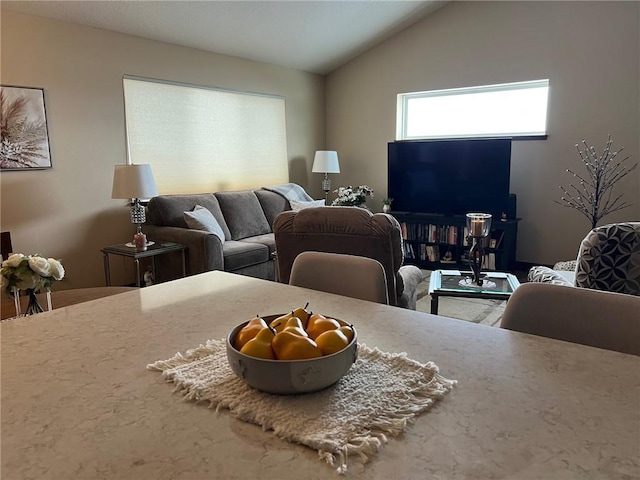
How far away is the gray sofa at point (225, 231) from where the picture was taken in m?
4.04

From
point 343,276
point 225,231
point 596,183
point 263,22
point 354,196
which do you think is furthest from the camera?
point 354,196

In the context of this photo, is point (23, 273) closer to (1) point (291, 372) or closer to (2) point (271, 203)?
(1) point (291, 372)

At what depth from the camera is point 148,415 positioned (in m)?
0.76

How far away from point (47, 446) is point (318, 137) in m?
6.22

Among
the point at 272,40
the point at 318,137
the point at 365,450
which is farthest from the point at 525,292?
the point at 318,137

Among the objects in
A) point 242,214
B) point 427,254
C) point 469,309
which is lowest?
point 469,309

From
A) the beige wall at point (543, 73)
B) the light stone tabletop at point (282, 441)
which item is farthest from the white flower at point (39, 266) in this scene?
the beige wall at point (543, 73)

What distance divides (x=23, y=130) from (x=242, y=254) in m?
1.98

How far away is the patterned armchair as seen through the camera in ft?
6.27

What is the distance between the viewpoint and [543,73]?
16.0ft

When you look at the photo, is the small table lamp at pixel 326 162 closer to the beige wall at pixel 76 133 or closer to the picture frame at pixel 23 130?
the beige wall at pixel 76 133

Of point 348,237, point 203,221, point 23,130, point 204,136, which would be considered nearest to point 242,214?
point 203,221

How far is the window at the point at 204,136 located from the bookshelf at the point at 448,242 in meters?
1.84

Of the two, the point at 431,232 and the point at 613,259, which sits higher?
the point at 613,259
